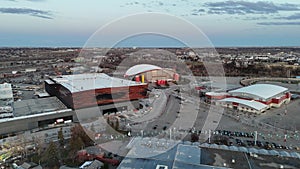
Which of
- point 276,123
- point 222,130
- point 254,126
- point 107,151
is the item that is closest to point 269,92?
point 276,123

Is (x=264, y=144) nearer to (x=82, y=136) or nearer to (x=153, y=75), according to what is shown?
(x=82, y=136)

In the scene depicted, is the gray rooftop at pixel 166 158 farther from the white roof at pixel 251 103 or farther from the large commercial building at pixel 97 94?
the white roof at pixel 251 103

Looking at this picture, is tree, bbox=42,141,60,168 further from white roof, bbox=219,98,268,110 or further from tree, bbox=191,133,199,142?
white roof, bbox=219,98,268,110

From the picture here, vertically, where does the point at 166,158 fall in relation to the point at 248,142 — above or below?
above

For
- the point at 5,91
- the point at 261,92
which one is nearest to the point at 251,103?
the point at 261,92

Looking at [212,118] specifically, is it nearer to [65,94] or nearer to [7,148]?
[65,94]

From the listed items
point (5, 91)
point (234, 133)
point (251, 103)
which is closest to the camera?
point (234, 133)
